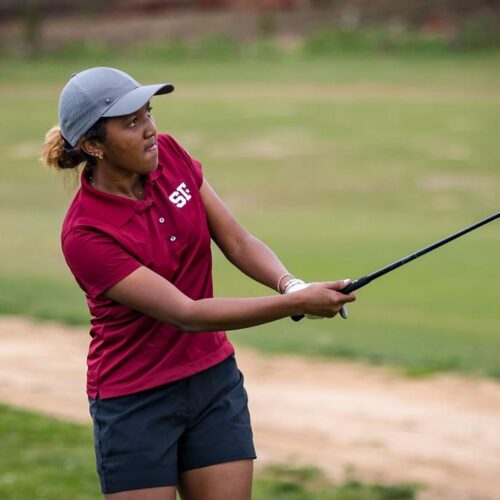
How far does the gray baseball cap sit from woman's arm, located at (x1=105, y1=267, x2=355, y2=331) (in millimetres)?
508

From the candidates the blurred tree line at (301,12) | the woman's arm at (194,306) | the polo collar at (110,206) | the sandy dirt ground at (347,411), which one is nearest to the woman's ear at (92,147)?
the polo collar at (110,206)

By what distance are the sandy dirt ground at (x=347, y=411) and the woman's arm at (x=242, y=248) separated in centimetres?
232

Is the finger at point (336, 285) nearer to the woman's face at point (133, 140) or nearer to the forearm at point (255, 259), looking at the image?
the forearm at point (255, 259)

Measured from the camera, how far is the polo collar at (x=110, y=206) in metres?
4.40

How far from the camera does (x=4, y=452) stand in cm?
739

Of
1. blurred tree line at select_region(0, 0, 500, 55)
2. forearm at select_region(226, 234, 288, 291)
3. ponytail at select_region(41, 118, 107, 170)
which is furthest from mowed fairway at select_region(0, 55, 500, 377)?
blurred tree line at select_region(0, 0, 500, 55)

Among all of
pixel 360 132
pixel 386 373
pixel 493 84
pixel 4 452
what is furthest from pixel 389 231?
pixel 493 84

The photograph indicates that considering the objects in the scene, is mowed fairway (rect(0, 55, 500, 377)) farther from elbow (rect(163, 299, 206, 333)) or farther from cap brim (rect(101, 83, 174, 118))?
elbow (rect(163, 299, 206, 333))

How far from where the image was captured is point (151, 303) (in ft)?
14.2

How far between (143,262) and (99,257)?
0.15 m

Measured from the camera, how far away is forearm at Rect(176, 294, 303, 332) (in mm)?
4305

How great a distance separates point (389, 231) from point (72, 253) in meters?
13.9

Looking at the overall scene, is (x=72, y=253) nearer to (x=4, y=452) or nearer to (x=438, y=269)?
(x=4, y=452)

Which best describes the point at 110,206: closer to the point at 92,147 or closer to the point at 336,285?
the point at 92,147
